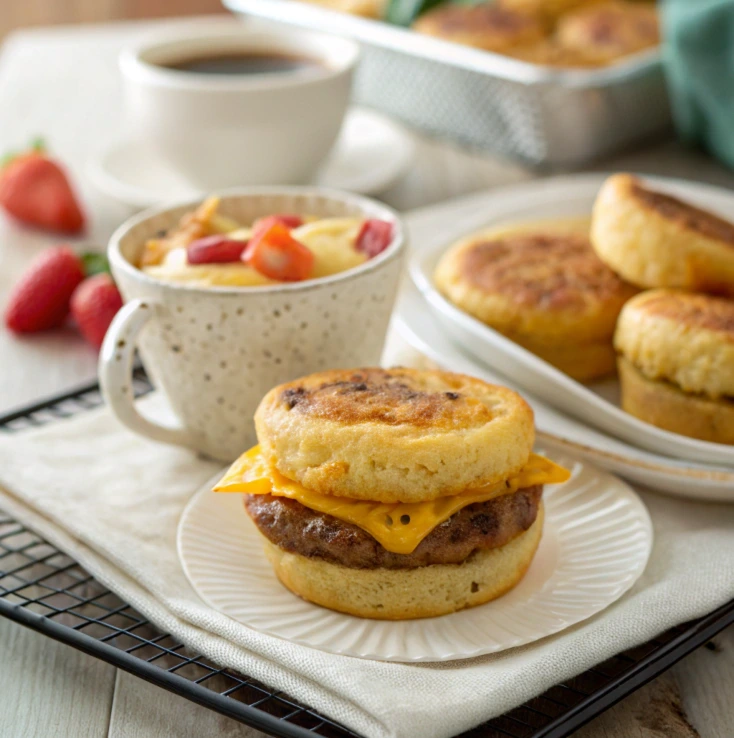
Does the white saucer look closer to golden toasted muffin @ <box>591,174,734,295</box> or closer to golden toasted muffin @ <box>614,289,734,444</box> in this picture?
golden toasted muffin @ <box>591,174,734,295</box>

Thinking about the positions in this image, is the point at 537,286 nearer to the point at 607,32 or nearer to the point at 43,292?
the point at 43,292

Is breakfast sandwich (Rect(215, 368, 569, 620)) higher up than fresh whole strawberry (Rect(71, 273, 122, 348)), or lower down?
higher up

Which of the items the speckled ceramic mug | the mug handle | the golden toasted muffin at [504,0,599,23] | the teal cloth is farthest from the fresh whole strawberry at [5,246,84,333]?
the golden toasted muffin at [504,0,599,23]

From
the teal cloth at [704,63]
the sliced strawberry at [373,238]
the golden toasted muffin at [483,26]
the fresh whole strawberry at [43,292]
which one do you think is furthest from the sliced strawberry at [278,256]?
the golden toasted muffin at [483,26]

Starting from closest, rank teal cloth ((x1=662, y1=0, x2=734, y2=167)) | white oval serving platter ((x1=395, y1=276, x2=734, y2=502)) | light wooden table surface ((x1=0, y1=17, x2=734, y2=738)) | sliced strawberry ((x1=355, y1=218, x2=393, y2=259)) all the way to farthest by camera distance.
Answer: light wooden table surface ((x1=0, y1=17, x2=734, y2=738)), white oval serving platter ((x1=395, y1=276, x2=734, y2=502)), sliced strawberry ((x1=355, y1=218, x2=393, y2=259)), teal cloth ((x1=662, y1=0, x2=734, y2=167))

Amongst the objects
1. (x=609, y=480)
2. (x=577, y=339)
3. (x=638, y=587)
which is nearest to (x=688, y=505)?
(x=609, y=480)

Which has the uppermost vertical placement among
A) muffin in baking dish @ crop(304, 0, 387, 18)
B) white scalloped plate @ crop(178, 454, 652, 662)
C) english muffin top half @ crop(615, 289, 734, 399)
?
muffin in baking dish @ crop(304, 0, 387, 18)

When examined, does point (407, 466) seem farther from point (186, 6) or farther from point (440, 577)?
point (186, 6)
